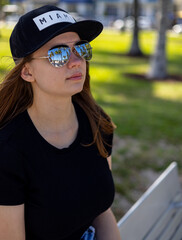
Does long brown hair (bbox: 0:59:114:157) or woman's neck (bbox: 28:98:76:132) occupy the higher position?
long brown hair (bbox: 0:59:114:157)

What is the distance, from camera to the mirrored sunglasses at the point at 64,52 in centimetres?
164

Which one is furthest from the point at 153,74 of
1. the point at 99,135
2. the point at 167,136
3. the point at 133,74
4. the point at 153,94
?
the point at 99,135

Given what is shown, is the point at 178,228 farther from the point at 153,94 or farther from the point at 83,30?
the point at 153,94

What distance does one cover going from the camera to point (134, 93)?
8297 mm

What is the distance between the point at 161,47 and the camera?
984 cm

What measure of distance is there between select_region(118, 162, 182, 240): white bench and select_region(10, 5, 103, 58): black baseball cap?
3.89 ft

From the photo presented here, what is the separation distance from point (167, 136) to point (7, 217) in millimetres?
4206

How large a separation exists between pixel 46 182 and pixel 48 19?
0.72m

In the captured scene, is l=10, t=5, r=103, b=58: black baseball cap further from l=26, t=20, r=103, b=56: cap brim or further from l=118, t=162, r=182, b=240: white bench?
l=118, t=162, r=182, b=240: white bench

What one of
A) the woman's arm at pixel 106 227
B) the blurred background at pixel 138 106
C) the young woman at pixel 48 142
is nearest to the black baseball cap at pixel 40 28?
the young woman at pixel 48 142

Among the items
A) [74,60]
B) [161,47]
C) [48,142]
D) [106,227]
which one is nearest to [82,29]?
[74,60]

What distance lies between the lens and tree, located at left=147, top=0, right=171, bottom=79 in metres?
9.51

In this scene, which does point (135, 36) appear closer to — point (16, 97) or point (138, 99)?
point (138, 99)

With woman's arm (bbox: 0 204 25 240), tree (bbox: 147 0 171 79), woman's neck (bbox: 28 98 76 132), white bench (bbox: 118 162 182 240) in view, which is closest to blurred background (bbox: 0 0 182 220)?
tree (bbox: 147 0 171 79)
